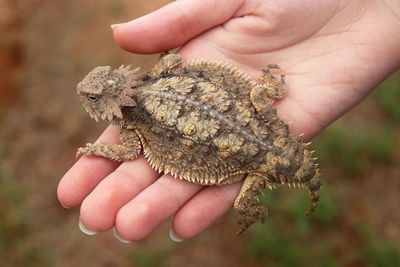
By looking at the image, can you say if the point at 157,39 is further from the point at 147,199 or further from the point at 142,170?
the point at 147,199

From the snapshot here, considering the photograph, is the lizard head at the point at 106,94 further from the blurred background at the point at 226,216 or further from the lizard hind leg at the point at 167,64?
the blurred background at the point at 226,216

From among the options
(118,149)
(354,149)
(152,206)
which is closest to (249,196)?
(152,206)

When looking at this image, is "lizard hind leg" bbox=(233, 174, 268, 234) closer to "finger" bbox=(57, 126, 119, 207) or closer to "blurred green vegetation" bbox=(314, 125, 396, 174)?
"finger" bbox=(57, 126, 119, 207)

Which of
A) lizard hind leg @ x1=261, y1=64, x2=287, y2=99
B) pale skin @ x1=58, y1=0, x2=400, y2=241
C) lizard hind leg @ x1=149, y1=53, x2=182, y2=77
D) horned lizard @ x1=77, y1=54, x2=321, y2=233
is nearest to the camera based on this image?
horned lizard @ x1=77, y1=54, x2=321, y2=233

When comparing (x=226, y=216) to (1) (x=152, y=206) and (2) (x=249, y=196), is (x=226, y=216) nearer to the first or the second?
(2) (x=249, y=196)

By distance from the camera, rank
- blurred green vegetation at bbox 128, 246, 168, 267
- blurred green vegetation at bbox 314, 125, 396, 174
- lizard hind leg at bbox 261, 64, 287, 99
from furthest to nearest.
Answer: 1. blurred green vegetation at bbox 314, 125, 396, 174
2. blurred green vegetation at bbox 128, 246, 168, 267
3. lizard hind leg at bbox 261, 64, 287, 99

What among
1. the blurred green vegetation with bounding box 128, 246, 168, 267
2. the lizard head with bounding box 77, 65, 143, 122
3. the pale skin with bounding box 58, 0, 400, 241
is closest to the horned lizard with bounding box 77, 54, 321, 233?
the lizard head with bounding box 77, 65, 143, 122

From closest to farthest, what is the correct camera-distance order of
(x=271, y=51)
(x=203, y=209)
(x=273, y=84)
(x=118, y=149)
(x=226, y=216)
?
(x=203, y=209) → (x=118, y=149) → (x=273, y=84) → (x=271, y=51) → (x=226, y=216)
